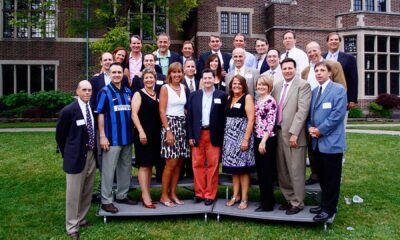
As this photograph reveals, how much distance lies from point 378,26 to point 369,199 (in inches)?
752

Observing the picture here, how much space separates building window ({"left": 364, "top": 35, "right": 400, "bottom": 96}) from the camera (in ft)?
74.5

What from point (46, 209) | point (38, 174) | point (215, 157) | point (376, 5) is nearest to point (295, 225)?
point (215, 157)

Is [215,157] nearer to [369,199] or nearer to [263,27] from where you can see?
[369,199]

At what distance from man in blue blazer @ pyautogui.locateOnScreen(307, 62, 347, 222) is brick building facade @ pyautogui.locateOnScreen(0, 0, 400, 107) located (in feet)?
57.5

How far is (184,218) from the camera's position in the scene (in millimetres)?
5527

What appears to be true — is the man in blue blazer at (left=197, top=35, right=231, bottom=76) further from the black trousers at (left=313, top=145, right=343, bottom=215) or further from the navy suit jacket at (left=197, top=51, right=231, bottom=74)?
the black trousers at (left=313, top=145, right=343, bottom=215)

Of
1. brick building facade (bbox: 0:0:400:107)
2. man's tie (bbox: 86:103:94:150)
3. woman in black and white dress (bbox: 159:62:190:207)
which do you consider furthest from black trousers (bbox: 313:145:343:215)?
brick building facade (bbox: 0:0:400:107)

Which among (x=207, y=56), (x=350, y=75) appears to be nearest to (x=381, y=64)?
(x=350, y=75)

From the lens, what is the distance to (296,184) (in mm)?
5258

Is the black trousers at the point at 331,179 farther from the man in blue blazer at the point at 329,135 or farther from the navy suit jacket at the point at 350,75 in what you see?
the navy suit jacket at the point at 350,75

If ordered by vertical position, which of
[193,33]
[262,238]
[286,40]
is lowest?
[262,238]

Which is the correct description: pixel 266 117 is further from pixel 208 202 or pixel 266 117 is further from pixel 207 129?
pixel 208 202

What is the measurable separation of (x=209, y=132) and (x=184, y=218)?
1236mm

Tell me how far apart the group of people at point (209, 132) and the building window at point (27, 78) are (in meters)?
18.1
